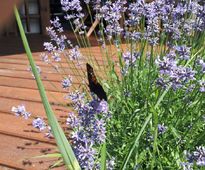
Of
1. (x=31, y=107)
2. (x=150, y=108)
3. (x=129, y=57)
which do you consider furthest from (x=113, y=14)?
(x=31, y=107)

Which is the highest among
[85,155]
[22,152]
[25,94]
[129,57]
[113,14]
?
[113,14]

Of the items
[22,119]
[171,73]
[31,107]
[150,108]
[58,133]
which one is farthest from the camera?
[31,107]

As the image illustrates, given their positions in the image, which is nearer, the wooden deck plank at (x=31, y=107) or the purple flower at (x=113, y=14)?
the purple flower at (x=113, y=14)

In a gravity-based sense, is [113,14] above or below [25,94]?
above

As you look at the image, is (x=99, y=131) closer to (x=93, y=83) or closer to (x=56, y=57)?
(x=93, y=83)

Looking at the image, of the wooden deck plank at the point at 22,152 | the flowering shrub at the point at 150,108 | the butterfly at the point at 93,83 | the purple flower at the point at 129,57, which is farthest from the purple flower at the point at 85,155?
the purple flower at the point at 129,57

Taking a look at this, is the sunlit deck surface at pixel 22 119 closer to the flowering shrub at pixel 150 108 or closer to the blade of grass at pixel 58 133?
the flowering shrub at pixel 150 108

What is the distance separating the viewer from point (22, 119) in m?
2.34

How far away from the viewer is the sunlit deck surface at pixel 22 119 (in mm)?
1804

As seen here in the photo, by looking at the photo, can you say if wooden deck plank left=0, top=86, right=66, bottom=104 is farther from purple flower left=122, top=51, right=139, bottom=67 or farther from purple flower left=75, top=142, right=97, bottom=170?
purple flower left=75, top=142, right=97, bottom=170

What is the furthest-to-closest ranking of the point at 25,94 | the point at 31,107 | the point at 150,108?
the point at 25,94 < the point at 31,107 < the point at 150,108

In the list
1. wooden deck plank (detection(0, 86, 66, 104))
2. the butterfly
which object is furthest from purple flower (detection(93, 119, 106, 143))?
wooden deck plank (detection(0, 86, 66, 104))

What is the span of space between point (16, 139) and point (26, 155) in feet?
0.73

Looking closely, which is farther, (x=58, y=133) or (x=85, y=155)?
(x=85, y=155)
